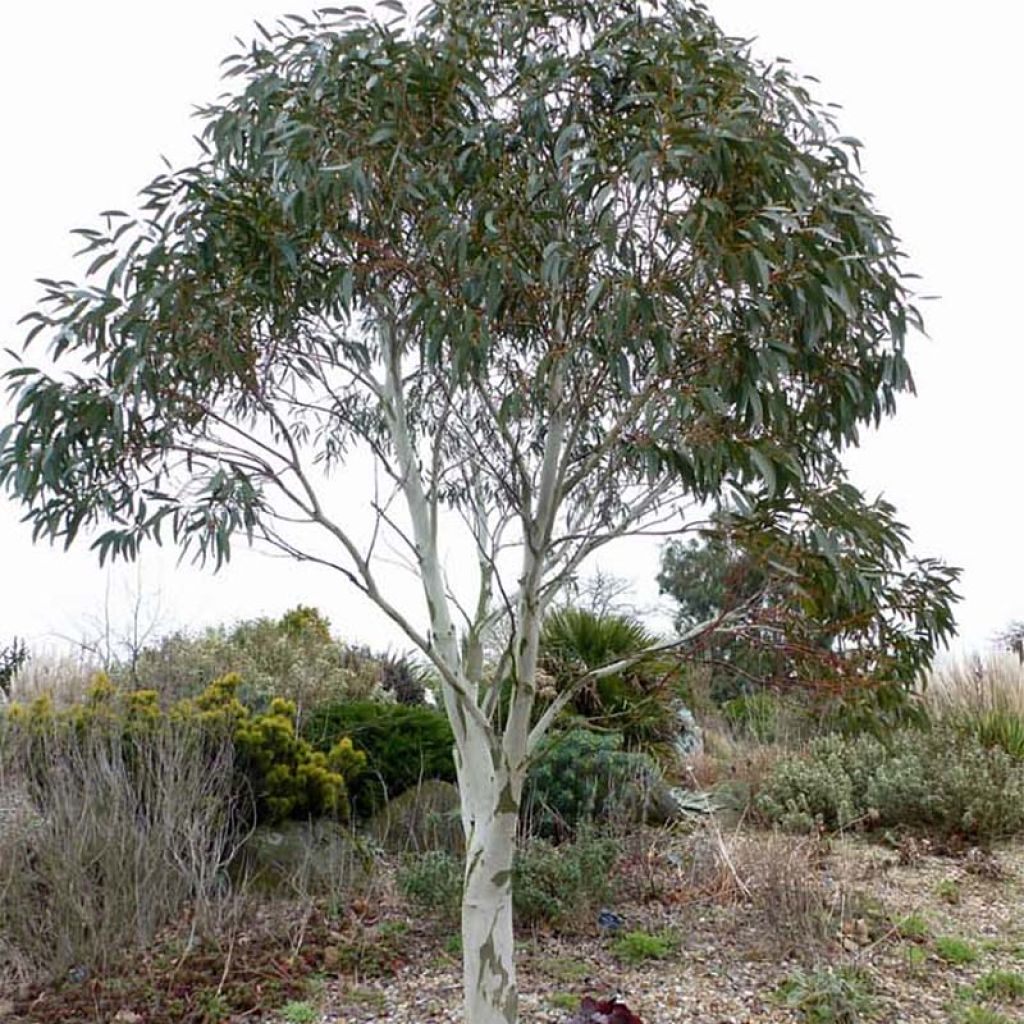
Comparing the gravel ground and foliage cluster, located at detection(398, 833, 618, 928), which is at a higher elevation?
foliage cluster, located at detection(398, 833, 618, 928)

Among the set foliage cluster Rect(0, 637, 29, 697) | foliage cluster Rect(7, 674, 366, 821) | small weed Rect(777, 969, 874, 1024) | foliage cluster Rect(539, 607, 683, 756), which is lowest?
small weed Rect(777, 969, 874, 1024)

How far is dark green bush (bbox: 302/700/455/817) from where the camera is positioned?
6691 mm

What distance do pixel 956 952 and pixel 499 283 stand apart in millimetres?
3835

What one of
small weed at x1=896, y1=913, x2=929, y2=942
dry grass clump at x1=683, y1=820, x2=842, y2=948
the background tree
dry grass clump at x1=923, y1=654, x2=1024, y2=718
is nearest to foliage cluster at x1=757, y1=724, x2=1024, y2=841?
dry grass clump at x1=683, y1=820, x2=842, y2=948

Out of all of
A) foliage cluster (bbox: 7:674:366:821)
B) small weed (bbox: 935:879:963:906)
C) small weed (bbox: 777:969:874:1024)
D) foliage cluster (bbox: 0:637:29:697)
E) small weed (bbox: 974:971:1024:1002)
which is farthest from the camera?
foliage cluster (bbox: 0:637:29:697)

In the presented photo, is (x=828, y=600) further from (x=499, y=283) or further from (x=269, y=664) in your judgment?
(x=269, y=664)

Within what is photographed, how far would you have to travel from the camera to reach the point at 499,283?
9.34ft

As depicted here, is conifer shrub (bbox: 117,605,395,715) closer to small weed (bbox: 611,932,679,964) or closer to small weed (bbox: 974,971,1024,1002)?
small weed (bbox: 611,932,679,964)

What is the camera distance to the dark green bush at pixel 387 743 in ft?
22.0

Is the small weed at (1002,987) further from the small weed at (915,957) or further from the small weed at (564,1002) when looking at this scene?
the small weed at (564,1002)

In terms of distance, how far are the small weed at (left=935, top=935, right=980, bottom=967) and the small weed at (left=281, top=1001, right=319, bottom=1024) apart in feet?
9.17

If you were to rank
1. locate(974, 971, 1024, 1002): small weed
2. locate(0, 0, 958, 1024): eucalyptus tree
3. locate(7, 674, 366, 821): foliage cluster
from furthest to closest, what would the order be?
locate(7, 674, 366, 821): foliage cluster, locate(974, 971, 1024, 1002): small weed, locate(0, 0, 958, 1024): eucalyptus tree

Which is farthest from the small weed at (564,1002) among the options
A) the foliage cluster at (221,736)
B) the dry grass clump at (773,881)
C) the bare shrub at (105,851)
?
the foliage cluster at (221,736)

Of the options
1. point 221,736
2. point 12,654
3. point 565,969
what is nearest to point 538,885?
point 565,969
